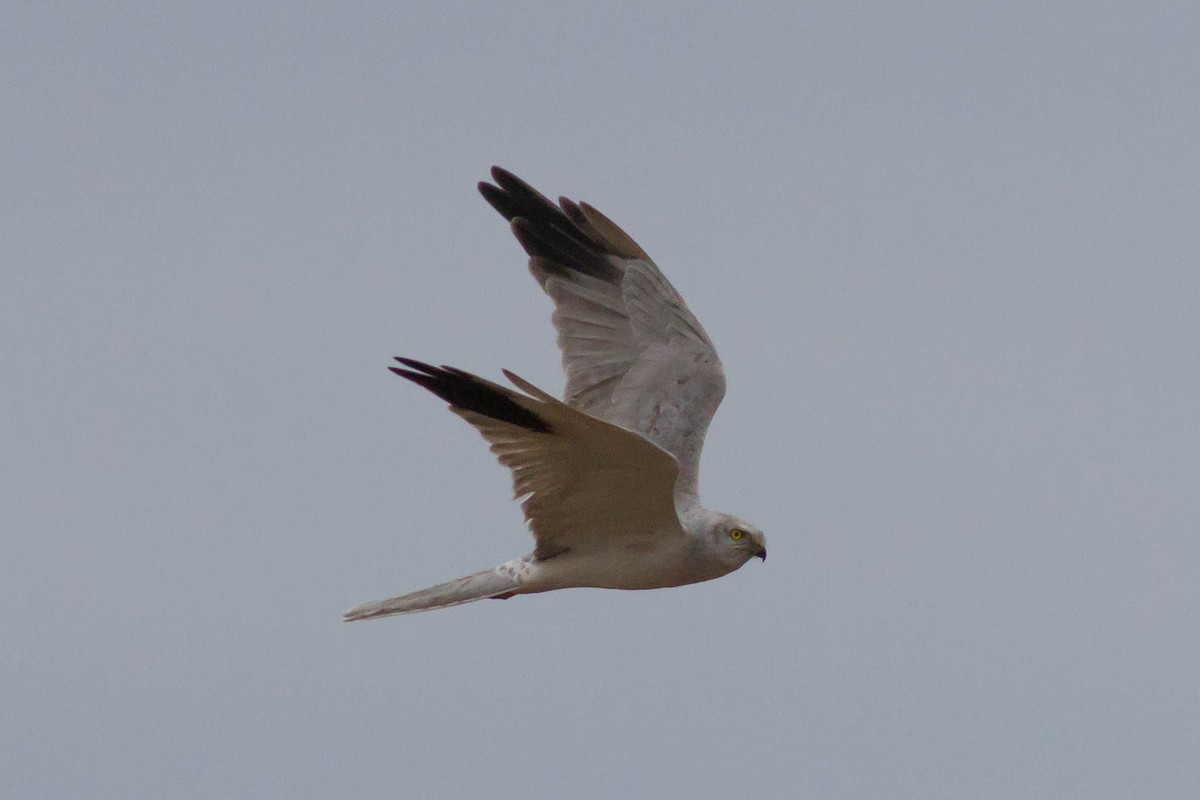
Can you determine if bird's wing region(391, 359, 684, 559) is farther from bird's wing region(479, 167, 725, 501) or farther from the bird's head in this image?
bird's wing region(479, 167, 725, 501)

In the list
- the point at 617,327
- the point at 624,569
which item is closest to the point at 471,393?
the point at 624,569

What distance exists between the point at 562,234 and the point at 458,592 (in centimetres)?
309

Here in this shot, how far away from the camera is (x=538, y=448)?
10078 mm

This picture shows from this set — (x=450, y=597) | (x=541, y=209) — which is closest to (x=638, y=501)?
(x=450, y=597)

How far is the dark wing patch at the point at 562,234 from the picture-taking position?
1306 cm

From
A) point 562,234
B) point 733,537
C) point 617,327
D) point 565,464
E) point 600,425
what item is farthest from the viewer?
point 562,234

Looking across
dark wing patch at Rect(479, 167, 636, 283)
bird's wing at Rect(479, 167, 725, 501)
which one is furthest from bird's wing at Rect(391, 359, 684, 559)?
dark wing patch at Rect(479, 167, 636, 283)

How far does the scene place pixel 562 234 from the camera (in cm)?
1312

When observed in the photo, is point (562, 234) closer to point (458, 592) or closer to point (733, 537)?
point (458, 592)

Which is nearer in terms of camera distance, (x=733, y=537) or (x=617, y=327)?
(x=733, y=537)

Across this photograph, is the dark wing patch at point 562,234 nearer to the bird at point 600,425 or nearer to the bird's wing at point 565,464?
the bird at point 600,425

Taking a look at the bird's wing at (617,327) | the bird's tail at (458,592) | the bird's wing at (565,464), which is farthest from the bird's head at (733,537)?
the bird's tail at (458,592)

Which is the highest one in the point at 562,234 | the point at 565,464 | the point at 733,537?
the point at 562,234

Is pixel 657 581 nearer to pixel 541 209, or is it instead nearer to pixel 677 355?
pixel 677 355
